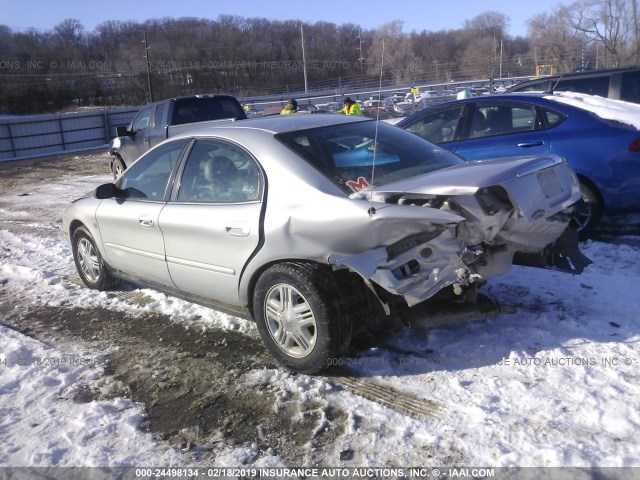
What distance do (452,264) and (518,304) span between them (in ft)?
4.46

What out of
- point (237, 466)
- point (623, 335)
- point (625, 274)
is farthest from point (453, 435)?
point (625, 274)

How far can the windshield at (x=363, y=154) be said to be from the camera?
3.50m

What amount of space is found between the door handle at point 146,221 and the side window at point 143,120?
7725 millimetres

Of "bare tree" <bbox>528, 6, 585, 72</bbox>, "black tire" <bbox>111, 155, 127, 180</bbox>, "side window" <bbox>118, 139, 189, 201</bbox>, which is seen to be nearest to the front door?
"side window" <bbox>118, 139, 189, 201</bbox>

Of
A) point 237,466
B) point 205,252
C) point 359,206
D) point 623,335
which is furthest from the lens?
point 205,252

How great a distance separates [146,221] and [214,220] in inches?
34.6

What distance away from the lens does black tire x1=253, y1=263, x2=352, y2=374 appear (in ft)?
10.7

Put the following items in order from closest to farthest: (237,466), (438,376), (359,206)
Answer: (237,466)
(359,206)
(438,376)

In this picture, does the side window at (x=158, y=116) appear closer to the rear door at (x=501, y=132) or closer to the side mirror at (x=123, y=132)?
the side mirror at (x=123, y=132)

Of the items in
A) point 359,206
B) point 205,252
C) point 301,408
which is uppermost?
point 359,206

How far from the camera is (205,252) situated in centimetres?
388

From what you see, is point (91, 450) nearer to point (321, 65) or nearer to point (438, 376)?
point (438, 376)

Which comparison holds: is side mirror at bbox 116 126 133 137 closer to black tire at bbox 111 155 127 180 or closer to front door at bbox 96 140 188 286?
black tire at bbox 111 155 127 180

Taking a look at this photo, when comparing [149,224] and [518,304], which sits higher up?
[149,224]
